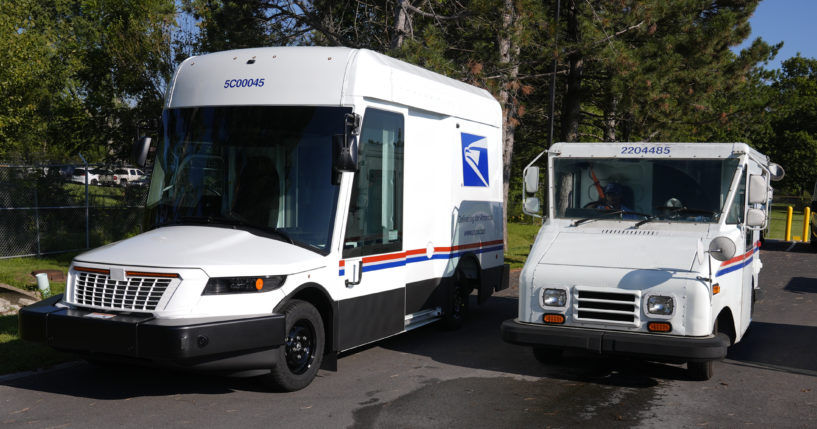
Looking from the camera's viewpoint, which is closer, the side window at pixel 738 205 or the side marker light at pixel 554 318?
the side marker light at pixel 554 318

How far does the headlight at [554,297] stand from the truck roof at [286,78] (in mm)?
2558

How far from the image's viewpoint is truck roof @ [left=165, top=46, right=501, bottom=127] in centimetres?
766

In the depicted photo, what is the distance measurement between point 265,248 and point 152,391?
167 cm

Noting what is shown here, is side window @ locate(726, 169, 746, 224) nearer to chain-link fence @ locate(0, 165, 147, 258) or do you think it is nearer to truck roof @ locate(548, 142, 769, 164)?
truck roof @ locate(548, 142, 769, 164)

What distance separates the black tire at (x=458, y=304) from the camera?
33.8 feet

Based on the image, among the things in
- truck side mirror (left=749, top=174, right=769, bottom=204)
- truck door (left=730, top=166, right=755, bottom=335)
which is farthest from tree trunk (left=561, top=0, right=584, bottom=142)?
truck side mirror (left=749, top=174, right=769, bottom=204)

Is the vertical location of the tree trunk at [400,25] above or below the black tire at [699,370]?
above

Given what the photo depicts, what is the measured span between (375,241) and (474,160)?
3087 millimetres

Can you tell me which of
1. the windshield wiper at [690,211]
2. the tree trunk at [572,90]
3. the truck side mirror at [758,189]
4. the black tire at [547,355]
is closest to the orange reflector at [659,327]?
the black tire at [547,355]

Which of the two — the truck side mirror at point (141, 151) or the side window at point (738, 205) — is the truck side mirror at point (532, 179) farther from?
the truck side mirror at point (141, 151)

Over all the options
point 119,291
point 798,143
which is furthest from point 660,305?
point 798,143

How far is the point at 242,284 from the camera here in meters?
6.62

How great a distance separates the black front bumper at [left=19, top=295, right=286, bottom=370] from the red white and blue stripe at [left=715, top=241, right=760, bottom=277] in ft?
13.8

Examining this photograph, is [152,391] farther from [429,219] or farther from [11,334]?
[429,219]
